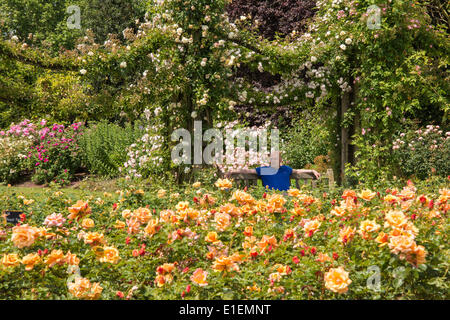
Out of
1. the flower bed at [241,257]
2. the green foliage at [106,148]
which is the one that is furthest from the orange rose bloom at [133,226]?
the green foliage at [106,148]

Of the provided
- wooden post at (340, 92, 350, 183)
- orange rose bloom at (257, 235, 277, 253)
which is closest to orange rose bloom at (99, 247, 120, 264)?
orange rose bloom at (257, 235, 277, 253)

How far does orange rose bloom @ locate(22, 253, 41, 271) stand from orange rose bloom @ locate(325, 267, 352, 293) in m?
1.24

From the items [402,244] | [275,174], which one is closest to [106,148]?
[275,174]

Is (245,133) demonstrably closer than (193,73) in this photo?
No

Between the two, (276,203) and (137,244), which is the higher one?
(276,203)

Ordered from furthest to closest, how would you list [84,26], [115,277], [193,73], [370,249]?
[84,26], [193,73], [115,277], [370,249]

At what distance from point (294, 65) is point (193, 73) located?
5.41 feet

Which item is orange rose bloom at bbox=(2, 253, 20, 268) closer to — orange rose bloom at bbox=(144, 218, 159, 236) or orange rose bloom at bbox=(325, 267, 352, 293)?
orange rose bloom at bbox=(144, 218, 159, 236)

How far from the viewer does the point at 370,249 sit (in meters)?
2.07

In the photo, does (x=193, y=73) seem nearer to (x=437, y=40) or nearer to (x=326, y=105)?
(x=326, y=105)

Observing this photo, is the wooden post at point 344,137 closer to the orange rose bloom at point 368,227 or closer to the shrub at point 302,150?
the shrub at point 302,150

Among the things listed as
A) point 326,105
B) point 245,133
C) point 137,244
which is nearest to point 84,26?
point 245,133

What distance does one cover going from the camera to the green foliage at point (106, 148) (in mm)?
9914

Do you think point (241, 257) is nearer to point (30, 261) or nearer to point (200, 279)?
point (200, 279)
